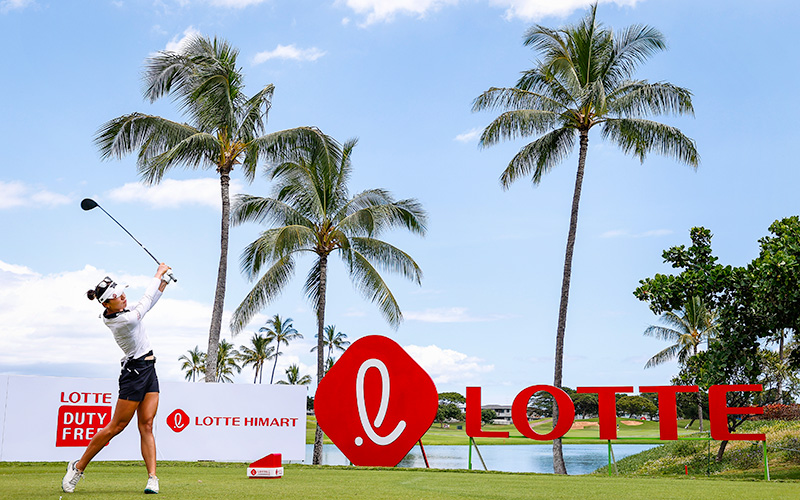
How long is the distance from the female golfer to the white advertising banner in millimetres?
8498

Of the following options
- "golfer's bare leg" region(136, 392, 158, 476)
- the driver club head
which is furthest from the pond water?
"golfer's bare leg" region(136, 392, 158, 476)

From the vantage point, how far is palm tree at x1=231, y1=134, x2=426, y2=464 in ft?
75.3

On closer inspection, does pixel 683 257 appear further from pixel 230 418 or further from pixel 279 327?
pixel 279 327

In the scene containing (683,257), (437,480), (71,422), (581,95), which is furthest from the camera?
(581,95)

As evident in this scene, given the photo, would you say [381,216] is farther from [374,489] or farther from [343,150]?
[374,489]

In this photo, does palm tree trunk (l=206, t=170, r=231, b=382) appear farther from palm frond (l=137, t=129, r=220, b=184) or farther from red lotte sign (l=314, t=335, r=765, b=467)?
red lotte sign (l=314, t=335, r=765, b=467)

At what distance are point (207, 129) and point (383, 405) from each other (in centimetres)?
1176

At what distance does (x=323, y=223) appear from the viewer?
24.0 metres

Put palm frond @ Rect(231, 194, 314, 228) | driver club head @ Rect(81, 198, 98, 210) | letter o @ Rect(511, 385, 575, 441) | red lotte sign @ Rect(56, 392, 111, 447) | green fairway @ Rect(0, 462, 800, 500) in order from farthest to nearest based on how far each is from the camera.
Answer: palm frond @ Rect(231, 194, 314, 228), red lotte sign @ Rect(56, 392, 111, 447), letter o @ Rect(511, 385, 575, 441), driver club head @ Rect(81, 198, 98, 210), green fairway @ Rect(0, 462, 800, 500)

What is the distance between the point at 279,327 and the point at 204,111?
52000 mm

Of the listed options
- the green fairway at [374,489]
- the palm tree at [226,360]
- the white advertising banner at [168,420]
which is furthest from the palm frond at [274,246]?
the palm tree at [226,360]

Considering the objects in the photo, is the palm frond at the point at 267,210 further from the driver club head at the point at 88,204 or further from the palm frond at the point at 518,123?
the driver club head at the point at 88,204

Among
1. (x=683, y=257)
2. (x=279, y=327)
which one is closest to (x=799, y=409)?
(x=683, y=257)

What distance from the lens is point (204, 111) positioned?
69.6ft
